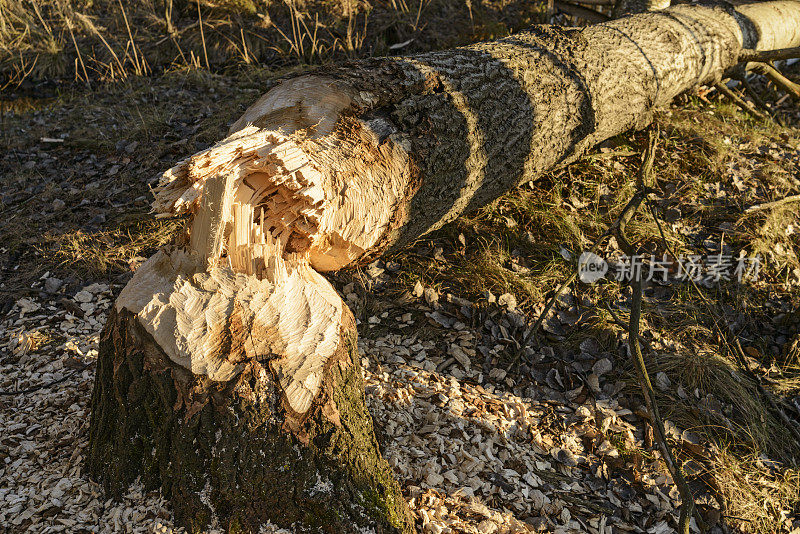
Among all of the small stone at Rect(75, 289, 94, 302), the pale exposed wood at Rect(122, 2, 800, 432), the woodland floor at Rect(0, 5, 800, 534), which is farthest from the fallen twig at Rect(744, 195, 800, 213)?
the small stone at Rect(75, 289, 94, 302)

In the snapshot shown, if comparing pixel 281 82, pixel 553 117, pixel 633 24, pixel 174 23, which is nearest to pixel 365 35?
pixel 174 23

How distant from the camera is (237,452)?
1777 mm

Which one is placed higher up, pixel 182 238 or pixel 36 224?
pixel 182 238

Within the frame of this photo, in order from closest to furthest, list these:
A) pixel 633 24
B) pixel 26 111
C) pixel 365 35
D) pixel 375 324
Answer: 1. pixel 375 324
2. pixel 633 24
3. pixel 26 111
4. pixel 365 35

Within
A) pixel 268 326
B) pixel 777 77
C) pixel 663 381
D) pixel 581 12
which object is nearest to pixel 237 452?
pixel 268 326

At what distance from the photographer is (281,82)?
240cm

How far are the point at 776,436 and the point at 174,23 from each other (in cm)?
627

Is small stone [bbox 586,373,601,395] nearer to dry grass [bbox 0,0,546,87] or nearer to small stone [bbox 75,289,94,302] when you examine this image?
small stone [bbox 75,289,94,302]

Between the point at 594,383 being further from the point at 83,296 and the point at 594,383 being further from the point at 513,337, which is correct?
the point at 83,296

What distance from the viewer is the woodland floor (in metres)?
2.21

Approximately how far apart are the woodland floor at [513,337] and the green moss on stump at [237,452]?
0.16 m

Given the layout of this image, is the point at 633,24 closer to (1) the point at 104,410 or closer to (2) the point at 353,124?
(2) the point at 353,124

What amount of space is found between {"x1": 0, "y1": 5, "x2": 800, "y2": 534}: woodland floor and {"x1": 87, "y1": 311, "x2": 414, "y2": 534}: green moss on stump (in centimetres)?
16

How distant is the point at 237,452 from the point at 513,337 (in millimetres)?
1616
